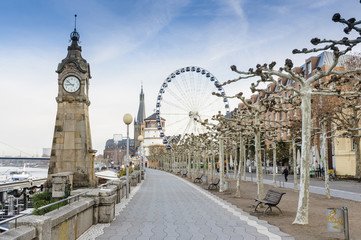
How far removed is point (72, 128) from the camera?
23.1 metres

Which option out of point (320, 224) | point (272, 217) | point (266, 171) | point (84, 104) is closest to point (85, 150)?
point (84, 104)

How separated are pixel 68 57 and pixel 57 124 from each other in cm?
464

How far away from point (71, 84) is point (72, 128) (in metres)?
2.91

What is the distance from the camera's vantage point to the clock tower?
23000 mm

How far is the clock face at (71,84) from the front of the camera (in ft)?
76.7

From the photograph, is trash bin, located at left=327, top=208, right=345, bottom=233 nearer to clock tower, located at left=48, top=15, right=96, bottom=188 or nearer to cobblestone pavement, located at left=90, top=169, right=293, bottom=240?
cobblestone pavement, located at left=90, top=169, right=293, bottom=240

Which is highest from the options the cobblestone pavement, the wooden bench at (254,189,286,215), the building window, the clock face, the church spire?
the building window

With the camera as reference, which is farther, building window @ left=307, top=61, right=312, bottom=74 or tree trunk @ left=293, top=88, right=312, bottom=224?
building window @ left=307, top=61, right=312, bottom=74

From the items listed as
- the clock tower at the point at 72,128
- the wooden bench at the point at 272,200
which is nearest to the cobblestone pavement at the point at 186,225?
the wooden bench at the point at 272,200

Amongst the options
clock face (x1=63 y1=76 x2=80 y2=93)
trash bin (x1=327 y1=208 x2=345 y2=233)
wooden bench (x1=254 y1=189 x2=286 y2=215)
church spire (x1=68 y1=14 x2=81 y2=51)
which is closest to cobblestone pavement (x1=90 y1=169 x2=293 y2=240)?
wooden bench (x1=254 y1=189 x2=286 y2=215)

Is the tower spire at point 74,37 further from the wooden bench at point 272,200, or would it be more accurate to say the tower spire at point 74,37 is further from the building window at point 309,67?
the building window at point 309,67

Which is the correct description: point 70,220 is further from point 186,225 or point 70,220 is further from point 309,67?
point 309,67

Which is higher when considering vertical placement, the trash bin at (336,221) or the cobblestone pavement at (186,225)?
the trash bin at (336,221)

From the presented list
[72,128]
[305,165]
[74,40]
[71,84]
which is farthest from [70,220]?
[74,40]
